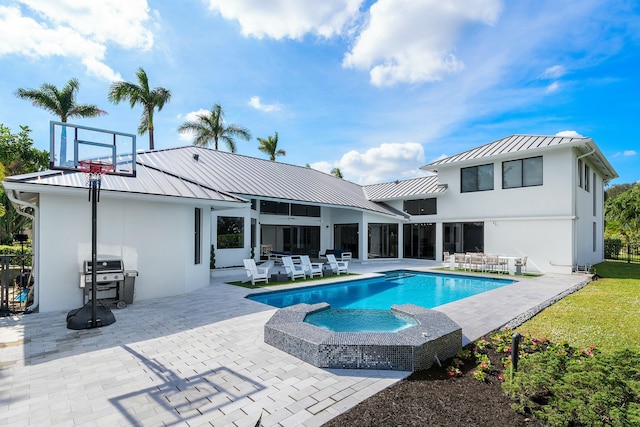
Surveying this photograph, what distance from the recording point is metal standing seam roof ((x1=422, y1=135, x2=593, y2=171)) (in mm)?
15914

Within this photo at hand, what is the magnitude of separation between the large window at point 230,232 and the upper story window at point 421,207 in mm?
12885

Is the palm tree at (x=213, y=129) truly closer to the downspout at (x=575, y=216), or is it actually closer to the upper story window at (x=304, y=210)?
the upper story window at (x=304, y=210)

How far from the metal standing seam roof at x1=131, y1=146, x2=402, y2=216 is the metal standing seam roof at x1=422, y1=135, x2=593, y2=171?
5.32m

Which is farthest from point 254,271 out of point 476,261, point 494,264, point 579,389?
point 494,264

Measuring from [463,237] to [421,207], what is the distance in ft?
11.6

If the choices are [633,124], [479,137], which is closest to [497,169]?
[479,137]


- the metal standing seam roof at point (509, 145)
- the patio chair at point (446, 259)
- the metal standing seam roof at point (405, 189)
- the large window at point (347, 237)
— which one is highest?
the metal standing seam roof at point (509, 145)

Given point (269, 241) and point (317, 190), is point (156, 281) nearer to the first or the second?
point (269, 241)

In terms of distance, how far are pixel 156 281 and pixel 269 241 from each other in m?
10.7

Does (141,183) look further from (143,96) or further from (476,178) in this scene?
(143,96)

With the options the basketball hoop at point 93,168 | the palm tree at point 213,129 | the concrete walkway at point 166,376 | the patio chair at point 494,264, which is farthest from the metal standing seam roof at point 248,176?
the palm tree at point 213,129

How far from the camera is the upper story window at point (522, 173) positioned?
17.0 metres

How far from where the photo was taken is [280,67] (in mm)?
14164

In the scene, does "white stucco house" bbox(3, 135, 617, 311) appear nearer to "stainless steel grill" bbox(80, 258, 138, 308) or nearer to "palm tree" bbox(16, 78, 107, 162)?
"stainless steel grill" bbox(80, 258, 138, 308)
